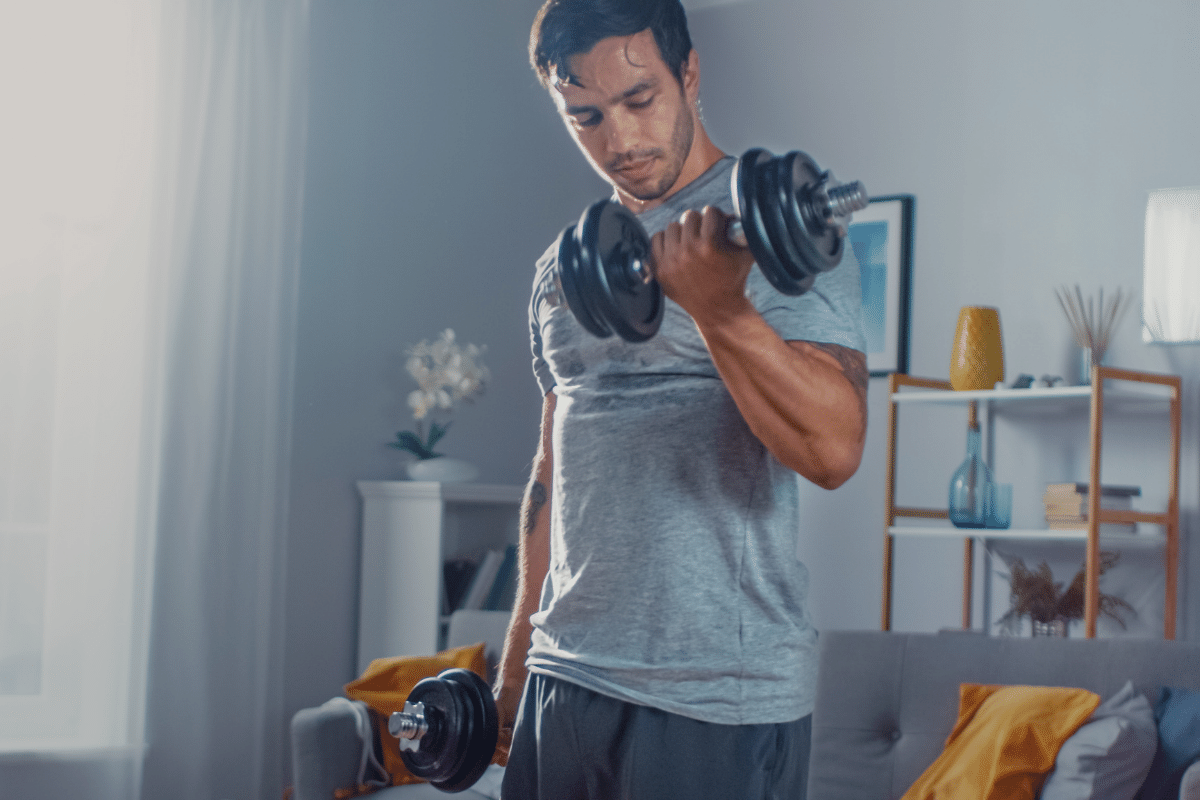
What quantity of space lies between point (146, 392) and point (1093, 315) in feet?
7.92

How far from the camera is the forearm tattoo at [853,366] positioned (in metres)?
0.97

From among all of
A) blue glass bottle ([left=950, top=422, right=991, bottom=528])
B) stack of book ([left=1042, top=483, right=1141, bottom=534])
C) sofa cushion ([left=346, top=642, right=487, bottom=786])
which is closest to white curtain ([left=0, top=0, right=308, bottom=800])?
sofa cushion ([left=346, top=642, right=487, bottom=786])

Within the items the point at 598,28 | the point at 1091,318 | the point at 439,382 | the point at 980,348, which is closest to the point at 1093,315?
the point at 1091,318

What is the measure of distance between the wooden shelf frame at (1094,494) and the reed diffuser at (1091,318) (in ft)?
0.28

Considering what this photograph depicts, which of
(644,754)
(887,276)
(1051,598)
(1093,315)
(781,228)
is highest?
(887,276)

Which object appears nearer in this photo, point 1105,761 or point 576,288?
point 576,288

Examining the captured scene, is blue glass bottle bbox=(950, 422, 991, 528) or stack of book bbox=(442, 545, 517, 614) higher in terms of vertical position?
blue glass bottle bbox=(950, 422, 991, 528)

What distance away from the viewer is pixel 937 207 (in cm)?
367

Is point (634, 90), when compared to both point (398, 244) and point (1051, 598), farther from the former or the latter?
point (398, 244)

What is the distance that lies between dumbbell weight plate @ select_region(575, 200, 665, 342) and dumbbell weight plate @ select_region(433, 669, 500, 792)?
0.45m

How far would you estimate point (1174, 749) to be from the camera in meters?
2.10

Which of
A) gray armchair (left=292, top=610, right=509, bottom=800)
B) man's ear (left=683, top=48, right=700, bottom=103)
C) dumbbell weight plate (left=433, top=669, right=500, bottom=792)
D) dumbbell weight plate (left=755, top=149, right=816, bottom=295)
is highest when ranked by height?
man's ear (left=683, top=48, right=700, bottom=103)

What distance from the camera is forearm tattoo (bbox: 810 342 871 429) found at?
3.19 ft

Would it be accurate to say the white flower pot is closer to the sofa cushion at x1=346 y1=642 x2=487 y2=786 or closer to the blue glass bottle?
the sofa cushion at x1=346 y1=642 x2=487 y2=786
